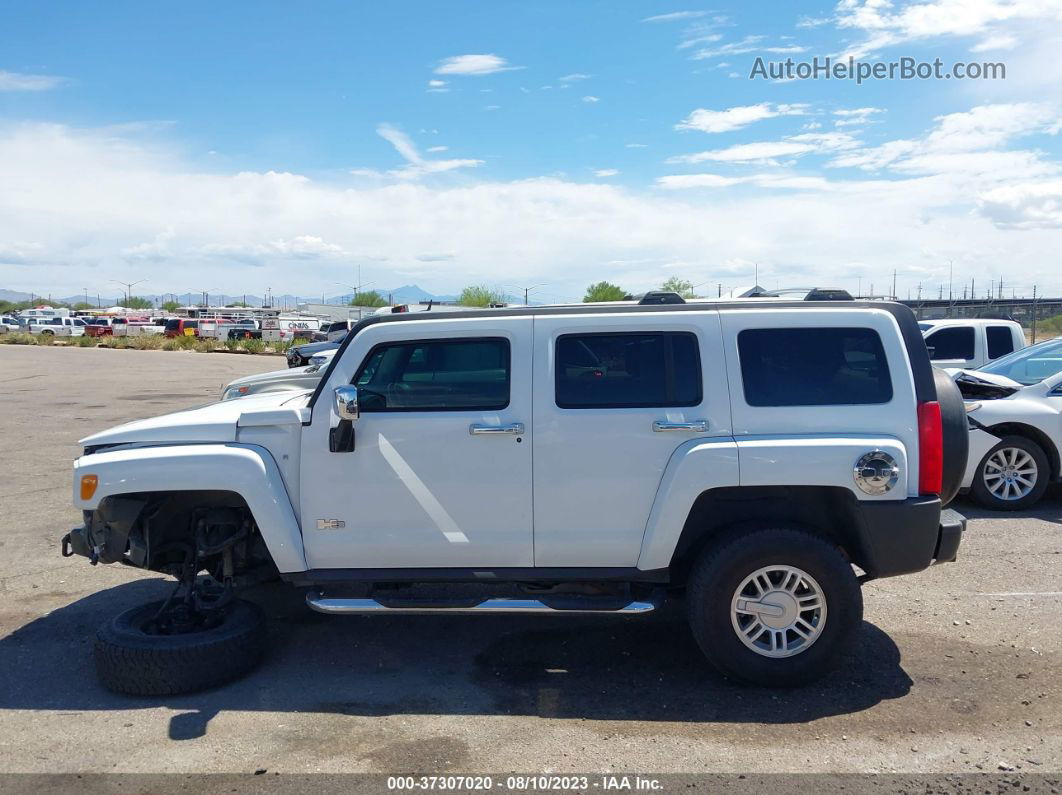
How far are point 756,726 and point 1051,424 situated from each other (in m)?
5.76

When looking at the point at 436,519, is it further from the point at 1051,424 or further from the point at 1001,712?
the point at 1051,424

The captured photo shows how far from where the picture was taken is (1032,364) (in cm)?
957

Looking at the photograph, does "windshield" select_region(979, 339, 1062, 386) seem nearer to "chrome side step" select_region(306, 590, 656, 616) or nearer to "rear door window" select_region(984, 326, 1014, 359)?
"rear door window" select_region(984, 326, 1014, 359)

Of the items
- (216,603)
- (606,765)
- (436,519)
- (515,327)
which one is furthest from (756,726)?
(216,603)

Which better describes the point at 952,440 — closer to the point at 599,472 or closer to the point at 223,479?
the point at 599,472

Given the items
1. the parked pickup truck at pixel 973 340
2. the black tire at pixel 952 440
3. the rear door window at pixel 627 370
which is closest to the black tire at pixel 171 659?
the rear door window at pixel 627 370

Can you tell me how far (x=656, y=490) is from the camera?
15.5 ft

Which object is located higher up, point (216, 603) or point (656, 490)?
point (656, 490)

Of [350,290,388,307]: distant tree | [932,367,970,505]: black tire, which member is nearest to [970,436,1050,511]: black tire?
[932,367,970,505]: black tire

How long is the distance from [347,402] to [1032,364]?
8039mm

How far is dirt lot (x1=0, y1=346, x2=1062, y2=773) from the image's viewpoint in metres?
4.09

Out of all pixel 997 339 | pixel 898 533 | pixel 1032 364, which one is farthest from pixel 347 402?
pixel 997 339

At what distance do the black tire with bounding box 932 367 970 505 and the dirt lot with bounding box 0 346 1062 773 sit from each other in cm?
107

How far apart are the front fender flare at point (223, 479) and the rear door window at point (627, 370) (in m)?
1.60
